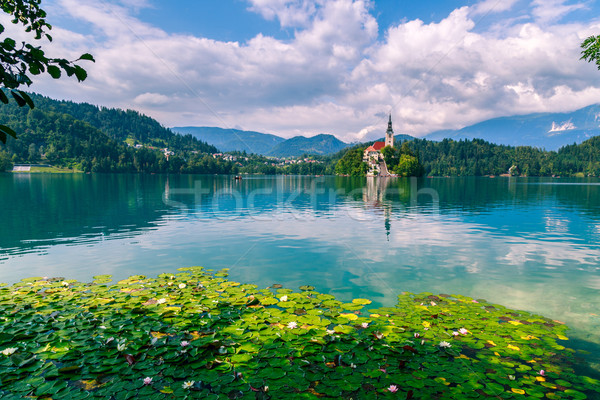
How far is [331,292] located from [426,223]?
72.8 feet

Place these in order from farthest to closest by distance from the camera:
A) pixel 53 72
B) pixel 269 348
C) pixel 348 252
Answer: pixel 348 252, pixel 269 348, pixel 53 72

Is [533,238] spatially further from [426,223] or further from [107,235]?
[107,235]

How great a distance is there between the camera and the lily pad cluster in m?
6.75

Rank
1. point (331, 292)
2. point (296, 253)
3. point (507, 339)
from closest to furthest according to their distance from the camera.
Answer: point (507, 339), point (331, 292), point (296, 253)

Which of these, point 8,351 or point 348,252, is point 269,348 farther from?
point 348,252

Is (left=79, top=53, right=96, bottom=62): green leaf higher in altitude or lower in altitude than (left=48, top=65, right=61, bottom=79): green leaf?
higher

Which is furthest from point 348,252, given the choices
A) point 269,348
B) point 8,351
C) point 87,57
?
point 87,57

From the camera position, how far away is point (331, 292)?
1365 cm

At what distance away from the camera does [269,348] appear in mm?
8344

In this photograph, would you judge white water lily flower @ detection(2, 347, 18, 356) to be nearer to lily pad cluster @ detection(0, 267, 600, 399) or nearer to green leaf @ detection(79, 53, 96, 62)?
lily pad cluster @ detection(0, 267, 600, 399)

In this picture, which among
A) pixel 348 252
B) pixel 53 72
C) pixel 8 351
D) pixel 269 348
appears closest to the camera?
pixel 53 72

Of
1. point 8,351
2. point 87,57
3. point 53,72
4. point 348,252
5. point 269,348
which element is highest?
point 87,57

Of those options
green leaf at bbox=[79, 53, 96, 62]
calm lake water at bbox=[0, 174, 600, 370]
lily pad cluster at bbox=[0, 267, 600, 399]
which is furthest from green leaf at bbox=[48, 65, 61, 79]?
calm lake water at bbox=[0, 174, 600, 370]

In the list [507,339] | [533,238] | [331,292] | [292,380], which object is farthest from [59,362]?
[533,238]
